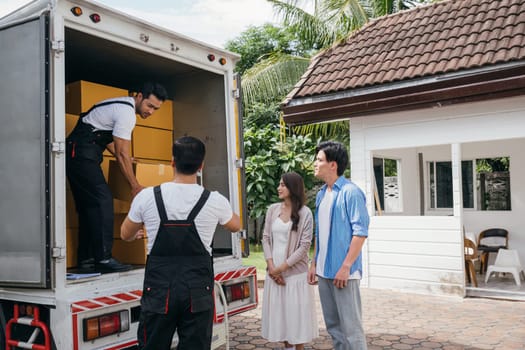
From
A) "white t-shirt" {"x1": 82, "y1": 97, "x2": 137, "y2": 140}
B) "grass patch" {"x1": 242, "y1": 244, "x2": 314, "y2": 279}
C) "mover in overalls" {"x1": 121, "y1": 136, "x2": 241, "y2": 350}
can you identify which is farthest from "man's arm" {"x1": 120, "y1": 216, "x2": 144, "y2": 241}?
"grass patch" {"x1": 242, "y1": 244, "x2": 314, "y2": 279}

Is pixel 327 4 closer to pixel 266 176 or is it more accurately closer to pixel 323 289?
pixel 266 176

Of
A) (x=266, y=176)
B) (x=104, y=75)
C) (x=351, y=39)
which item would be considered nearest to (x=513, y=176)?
(x=351, y=39)

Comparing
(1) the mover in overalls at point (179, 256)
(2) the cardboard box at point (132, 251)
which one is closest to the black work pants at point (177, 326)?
(1) the mover in overalls at point (179, 256)

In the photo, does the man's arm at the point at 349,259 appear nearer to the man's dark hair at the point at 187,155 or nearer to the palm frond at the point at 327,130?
the man's dark hair at the point at 187,155

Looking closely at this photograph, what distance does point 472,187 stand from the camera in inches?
397

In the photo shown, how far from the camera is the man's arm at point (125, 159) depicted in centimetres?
389

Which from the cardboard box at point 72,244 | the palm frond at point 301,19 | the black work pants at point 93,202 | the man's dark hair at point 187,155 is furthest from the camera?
the palm frond at point 301,19

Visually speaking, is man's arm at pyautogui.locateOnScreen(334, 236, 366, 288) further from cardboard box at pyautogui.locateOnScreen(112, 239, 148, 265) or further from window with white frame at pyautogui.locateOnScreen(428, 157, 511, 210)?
window with white frame at pyautogui.locateOnScreen(428, 157, 511, 210)

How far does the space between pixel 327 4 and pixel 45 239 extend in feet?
42.6

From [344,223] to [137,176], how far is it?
169 centimetres

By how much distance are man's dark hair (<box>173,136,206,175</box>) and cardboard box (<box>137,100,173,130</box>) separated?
215 cm

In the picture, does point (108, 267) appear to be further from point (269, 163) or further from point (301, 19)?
point (301, 19)

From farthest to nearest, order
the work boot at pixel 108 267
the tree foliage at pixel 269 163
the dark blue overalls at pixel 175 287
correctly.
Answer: the tree foliage at pixel 269 163 → the work boot at pixel 108 267 → the dark blue overalls at pixel 175 287

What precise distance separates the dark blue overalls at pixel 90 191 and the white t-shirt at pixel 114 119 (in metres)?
0.04
